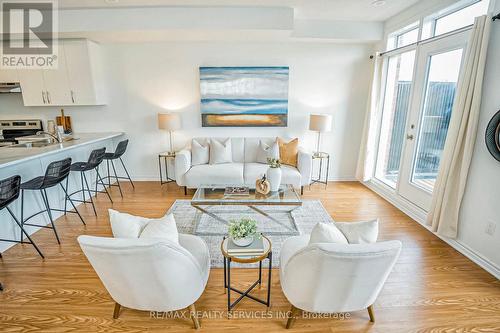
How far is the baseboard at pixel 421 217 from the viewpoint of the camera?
2236 mm

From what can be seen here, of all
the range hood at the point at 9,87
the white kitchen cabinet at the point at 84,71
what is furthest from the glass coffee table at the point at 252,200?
the range hood at the point at 9,87

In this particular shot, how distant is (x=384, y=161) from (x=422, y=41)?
6.40 feet

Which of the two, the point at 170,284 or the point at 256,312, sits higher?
the point at 170,284

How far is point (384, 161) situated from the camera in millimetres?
4320

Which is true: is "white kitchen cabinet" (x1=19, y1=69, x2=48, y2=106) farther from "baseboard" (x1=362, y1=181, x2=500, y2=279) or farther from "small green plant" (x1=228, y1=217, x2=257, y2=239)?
"baseboard" (x1=362, y1=181, x2=500, y2=279)

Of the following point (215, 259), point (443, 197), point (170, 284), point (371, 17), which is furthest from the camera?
point (371, 17)

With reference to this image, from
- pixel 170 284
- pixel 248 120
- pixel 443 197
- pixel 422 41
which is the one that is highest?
pixel 422 41

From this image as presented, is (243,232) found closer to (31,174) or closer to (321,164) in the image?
(31,174)

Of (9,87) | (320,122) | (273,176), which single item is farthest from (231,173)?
(9,87)

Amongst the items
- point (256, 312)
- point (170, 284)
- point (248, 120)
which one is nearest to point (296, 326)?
point (256, 312)

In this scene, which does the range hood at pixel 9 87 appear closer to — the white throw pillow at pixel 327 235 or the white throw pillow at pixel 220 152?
the white throw pillow at pixel 220 152

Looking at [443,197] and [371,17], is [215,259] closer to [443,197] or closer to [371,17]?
[443,197]

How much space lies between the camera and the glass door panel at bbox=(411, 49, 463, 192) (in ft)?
9.22

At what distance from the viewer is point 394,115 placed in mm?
4012
